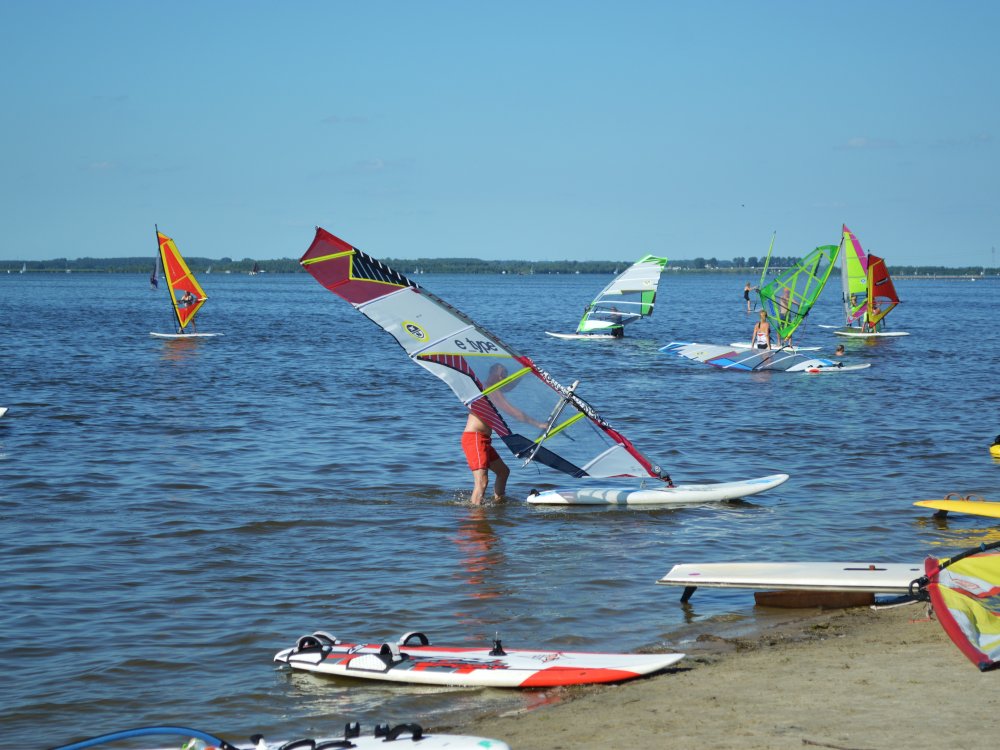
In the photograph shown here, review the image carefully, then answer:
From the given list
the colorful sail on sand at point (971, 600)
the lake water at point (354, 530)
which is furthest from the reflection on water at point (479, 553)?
the colorful sail on sand at point (971, 600)

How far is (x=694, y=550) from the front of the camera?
1068 centimetres

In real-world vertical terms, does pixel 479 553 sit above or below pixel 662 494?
below

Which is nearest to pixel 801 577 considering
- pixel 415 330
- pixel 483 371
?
pixel 483 371

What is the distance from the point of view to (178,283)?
129 ft

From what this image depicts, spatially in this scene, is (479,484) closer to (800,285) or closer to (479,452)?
(479,452)

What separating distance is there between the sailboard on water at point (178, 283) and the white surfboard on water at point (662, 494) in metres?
27.7

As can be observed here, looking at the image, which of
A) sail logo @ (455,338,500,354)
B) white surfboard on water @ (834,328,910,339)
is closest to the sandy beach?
sail logo @ (455,338,500,354)

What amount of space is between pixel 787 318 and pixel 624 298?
10.3 m

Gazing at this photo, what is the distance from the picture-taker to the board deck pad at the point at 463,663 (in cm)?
694

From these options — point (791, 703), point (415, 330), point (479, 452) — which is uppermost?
point (415, 330)

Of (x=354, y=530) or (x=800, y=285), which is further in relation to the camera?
(x=800, y=285)

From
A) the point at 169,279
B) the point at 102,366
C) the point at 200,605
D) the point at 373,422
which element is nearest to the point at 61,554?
the point at 200,605

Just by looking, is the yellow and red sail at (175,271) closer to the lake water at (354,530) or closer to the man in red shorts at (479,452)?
the lake water at (354,530)

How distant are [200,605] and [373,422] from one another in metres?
10.6
